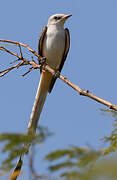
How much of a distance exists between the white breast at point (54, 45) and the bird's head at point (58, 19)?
8.1 inches

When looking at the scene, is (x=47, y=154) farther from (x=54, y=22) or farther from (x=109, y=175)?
(x=54, y=22)

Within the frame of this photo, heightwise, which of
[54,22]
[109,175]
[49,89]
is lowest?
[109,175]

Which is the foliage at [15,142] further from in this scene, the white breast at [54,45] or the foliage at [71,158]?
the white breast at [54,45]

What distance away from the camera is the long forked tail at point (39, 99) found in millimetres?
3802

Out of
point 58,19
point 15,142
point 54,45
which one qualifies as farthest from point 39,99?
point 15,142

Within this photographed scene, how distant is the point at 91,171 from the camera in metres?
1.30

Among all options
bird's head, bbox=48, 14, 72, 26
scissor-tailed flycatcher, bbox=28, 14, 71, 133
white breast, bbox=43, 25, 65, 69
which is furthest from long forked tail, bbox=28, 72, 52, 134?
bird's head, bbox=48, 14, 72, 26

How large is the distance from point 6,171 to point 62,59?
6114 mm

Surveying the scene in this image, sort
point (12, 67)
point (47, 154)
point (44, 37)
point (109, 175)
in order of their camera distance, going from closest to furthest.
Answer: point (109, 175) → point (47, 154) → point (12, 67) → point (44, 37)

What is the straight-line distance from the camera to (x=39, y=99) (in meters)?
5.34

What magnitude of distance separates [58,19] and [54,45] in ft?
2.83

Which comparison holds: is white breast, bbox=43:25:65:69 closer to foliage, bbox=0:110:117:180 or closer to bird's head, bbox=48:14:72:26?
bird's head, bbox=48:14:72:26

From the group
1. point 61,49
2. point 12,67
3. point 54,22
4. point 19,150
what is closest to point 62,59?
point 61,49

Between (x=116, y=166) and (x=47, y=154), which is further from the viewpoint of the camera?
(x=47, y=154)
